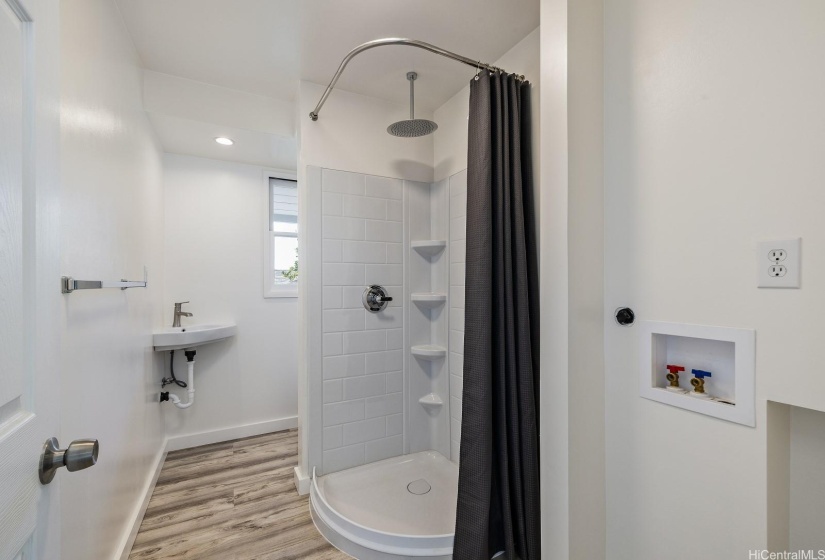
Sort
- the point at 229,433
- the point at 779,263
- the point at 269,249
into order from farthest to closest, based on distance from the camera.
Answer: the point at 269,249 → the point at 229,433 → the point at 779,263

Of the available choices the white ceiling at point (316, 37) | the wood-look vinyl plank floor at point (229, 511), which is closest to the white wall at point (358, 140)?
the white ceiling at point (316, 37)

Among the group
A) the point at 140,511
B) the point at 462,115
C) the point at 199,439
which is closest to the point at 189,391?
the point at 199,439

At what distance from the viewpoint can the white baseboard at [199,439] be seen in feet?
6.25

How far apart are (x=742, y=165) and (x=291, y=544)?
2.30 m

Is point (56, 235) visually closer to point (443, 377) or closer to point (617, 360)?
point (617, 360)

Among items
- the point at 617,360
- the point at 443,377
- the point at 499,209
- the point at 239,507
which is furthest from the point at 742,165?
the point at 239,507

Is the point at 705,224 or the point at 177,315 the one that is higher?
the point at 705,224

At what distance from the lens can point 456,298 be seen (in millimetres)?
2260

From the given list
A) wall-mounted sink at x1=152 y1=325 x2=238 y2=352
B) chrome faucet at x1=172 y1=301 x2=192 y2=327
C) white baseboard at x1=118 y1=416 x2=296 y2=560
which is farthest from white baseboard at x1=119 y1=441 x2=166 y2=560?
chrome faucet at x1=172 y1=301 x2=192 y2=327

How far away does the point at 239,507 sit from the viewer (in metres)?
2.02

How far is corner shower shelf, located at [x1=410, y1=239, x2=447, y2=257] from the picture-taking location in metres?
2.36

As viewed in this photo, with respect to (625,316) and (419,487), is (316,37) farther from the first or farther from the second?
(419,487)

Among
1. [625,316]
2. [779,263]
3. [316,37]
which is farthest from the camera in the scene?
Result: [316,37]

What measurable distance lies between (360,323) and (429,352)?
493mm
